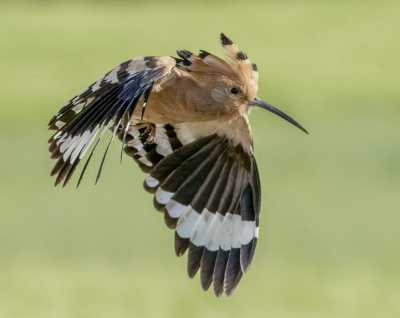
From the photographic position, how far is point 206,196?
10.3ft

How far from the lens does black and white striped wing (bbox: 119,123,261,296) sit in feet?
10.1

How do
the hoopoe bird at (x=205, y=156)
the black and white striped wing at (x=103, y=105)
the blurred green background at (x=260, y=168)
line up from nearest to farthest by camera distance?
the black and white striped wing at (x=103, y=105), the hoopoe bird at (x=205, y=156), the blurred green background at (x=260, y=168)

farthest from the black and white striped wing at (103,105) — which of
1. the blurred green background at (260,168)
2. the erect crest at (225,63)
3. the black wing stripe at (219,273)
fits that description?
the blurred green background at (260,168)

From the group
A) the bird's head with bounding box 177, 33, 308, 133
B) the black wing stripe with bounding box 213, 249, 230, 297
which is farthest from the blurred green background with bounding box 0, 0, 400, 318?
the bird's head with bounding box 177, 33, 308, 133

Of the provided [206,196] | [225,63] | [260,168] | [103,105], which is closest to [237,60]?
[225,63]

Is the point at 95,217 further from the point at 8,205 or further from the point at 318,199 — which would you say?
→ the point at 318,199

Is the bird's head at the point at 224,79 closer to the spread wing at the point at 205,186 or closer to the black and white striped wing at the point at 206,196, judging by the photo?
the spread wing at the point at 205,186

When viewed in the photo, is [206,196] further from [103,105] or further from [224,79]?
[103,105]

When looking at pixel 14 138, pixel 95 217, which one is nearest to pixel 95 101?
pixel 95 217

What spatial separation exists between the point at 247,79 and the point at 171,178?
361 mm

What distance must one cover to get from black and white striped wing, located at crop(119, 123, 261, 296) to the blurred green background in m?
0.66

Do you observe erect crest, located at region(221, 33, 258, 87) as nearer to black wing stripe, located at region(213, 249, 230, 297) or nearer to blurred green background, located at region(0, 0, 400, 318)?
black wing stripe, located at region(213, 249, 230, 297)

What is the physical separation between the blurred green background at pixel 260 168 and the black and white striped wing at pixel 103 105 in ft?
3.10

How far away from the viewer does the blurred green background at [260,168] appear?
3848 millimetres
